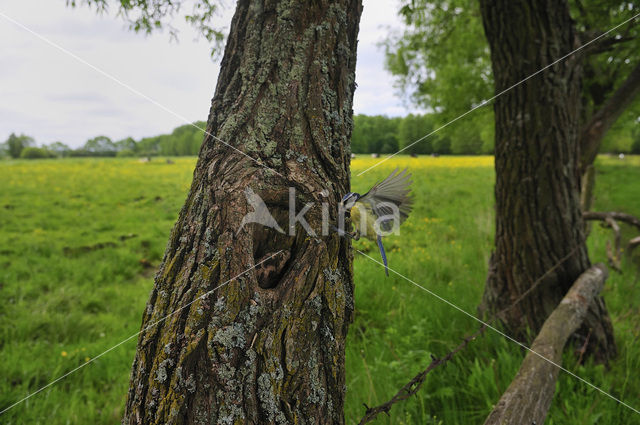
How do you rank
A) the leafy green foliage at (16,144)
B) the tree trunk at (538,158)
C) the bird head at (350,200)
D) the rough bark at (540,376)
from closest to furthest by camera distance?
the bird head at (350,200) → the rough bark at (540,376) → the tree trunk at (538,158) → the leafy green foliage at (16,144)

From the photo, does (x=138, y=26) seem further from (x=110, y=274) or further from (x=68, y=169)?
(x=68, y=169)

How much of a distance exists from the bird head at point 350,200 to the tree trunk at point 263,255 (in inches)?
2.4

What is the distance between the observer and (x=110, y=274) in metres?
5.16

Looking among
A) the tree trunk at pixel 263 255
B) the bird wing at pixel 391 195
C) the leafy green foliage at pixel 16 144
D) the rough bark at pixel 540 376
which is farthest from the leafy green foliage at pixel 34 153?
the rough bark at pixel 540 376

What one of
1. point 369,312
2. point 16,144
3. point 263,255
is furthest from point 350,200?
point 16,144

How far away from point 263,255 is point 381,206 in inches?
15.9

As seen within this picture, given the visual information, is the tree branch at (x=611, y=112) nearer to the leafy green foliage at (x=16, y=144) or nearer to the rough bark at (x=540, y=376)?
the rough bark at (x=540, y=376)

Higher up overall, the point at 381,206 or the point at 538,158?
the point at 538,158

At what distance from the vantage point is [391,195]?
934 mm

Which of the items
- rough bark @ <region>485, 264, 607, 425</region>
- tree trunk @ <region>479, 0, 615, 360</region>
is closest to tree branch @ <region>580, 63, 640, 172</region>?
tree trunk @ <region>479, 0, 615, 360</region>

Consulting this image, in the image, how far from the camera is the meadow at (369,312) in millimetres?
2170

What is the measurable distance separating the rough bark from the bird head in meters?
1.10

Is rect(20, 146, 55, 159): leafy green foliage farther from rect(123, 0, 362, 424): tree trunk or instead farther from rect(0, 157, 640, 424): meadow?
rect(123, 0, 362, 424): tree trunk

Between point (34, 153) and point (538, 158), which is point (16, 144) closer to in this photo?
point (34, 153)
